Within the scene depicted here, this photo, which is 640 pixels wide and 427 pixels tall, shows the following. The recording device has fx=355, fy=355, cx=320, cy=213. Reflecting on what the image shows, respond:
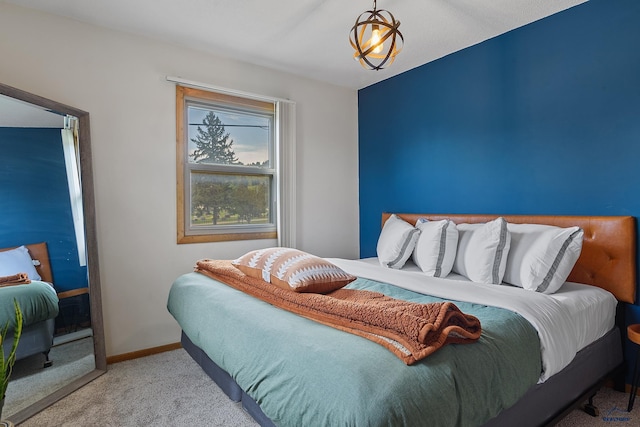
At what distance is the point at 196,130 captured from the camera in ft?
10.5

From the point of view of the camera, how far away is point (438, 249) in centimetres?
262

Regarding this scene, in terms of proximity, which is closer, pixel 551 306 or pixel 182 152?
pixel 551 306

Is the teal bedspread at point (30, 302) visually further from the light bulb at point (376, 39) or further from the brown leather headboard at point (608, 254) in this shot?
the brown leather headboard at point (608, 254)

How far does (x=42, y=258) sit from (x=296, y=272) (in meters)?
1.65

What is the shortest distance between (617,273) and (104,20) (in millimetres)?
3921

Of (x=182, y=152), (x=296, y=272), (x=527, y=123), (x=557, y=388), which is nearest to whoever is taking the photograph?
(x=557, y=388)

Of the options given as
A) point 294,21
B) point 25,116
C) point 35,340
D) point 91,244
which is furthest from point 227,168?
point 35,340

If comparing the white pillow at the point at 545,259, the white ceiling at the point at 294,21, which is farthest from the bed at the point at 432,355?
the white ceiling at the point at 294,21

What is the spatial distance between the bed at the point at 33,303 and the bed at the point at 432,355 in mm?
726

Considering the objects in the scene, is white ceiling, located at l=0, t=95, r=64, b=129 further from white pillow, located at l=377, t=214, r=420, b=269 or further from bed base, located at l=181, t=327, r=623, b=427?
white pillow, located at l=377, t=214, r=420, b=269

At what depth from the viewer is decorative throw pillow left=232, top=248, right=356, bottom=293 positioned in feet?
6.06

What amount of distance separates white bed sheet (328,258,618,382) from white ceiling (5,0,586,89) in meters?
1.86

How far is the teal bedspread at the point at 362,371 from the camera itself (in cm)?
105

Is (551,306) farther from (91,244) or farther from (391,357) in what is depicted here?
(91,244)
